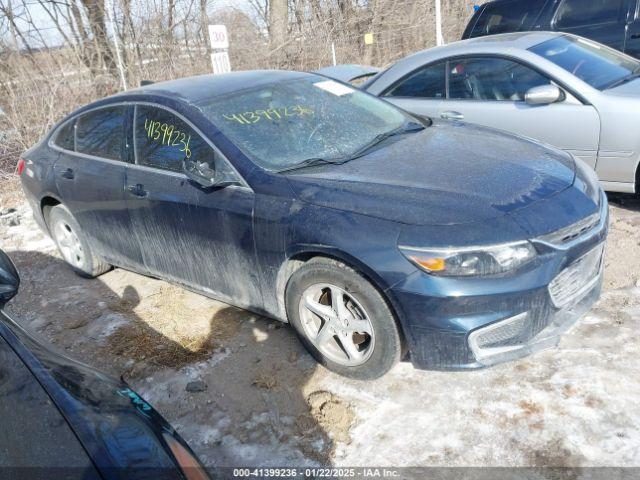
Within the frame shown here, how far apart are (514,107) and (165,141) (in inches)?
119

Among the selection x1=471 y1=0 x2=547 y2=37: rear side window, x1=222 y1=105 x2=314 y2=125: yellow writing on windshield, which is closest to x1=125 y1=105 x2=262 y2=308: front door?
x1=222 y1=105 x2=314 y2=125: yellow writing on windshield

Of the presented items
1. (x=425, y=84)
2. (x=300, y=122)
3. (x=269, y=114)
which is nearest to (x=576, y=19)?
(x=425, y=84)

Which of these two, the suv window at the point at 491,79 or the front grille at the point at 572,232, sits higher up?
the suv window at the point at 491,79

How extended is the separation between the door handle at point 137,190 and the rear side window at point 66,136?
3.53 feet

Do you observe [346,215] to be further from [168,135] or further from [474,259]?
[168,135]

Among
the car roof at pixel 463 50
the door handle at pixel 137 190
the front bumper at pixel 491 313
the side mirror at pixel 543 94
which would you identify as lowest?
the front bumper at pixel 491 313

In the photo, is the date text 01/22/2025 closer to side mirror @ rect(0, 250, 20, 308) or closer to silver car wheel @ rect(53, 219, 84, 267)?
side mirror @ rect(0, 250, 20, 308)

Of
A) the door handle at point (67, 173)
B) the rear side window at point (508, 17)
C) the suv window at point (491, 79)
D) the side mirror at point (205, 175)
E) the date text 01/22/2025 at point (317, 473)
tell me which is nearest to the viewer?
the date text 01/22/2025 at point (317, 473)

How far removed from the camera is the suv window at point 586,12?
287 inches

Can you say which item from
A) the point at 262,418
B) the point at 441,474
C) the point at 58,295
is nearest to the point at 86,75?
the point at 58,295

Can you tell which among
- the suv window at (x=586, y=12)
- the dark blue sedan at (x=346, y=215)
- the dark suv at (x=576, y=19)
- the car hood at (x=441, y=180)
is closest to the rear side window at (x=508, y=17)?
the dark suv at (x=576, y=19)

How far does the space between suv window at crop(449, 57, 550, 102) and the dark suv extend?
10.5 feet

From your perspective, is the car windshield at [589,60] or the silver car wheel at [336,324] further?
the car windshield at [589,60]

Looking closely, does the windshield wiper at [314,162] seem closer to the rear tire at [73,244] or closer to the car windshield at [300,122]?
the car windshield at [300,122]
